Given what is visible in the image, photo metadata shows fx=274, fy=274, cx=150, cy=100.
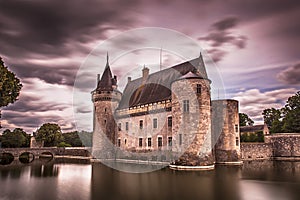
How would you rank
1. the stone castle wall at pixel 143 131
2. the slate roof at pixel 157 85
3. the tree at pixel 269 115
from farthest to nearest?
the tree at pixel 269 115 → the stone castle wall at pixel 143 131 → the slate roof at pixel 157 85

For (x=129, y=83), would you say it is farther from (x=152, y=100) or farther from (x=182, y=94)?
(x=182, y=94)

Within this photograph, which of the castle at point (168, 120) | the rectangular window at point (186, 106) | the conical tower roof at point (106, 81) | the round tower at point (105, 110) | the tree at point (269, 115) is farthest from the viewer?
the tree at point (269, 115)

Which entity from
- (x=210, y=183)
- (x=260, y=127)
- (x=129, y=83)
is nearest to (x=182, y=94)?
(x=210, y=183)

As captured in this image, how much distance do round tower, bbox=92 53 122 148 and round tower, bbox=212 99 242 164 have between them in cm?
1303

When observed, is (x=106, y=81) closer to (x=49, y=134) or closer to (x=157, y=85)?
(x=157, y=85)

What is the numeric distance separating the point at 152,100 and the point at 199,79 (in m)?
8.17

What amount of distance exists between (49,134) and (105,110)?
27.2 meters

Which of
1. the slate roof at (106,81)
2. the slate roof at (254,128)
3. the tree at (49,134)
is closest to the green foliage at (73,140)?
the tree at (49,134)

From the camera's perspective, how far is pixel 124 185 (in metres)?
14.7

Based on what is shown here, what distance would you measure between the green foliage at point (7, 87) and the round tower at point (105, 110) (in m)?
13.8

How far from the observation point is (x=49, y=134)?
A: 185ft

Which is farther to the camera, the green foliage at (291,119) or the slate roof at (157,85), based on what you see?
Answer: the green foliage at (291,119)

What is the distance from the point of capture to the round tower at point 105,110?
111ft

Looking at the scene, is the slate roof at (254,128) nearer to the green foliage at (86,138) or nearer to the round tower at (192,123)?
the round tower at (192,123)
